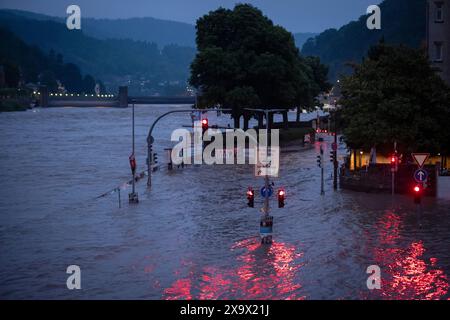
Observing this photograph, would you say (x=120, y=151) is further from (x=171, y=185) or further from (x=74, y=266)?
(x=74, y=266)

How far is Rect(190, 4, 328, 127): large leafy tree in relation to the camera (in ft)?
284

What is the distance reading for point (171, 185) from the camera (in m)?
57.0

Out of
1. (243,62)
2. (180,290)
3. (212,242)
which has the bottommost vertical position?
(180,290)

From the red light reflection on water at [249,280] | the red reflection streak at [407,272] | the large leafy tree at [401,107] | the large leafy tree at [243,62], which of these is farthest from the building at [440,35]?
the red light reflection on water at [249,280]

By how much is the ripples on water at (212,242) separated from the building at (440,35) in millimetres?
16136

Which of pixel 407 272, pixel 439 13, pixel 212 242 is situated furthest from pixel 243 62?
pixel 407 272

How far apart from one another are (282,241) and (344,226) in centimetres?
545

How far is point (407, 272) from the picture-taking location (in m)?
27.8

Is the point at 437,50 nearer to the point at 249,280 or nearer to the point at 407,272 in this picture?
the point at 407,272

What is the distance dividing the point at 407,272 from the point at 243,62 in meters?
63.5

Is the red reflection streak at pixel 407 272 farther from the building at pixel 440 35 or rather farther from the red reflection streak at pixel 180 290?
the building at pixel 440 35

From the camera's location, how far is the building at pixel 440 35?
6531cm

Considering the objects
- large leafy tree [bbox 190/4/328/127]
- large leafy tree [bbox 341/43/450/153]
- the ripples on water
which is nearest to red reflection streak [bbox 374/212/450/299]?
the ripples on water

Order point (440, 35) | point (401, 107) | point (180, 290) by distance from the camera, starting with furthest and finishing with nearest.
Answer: point (440, 35) → point (401, 107) → point (180, 290)
